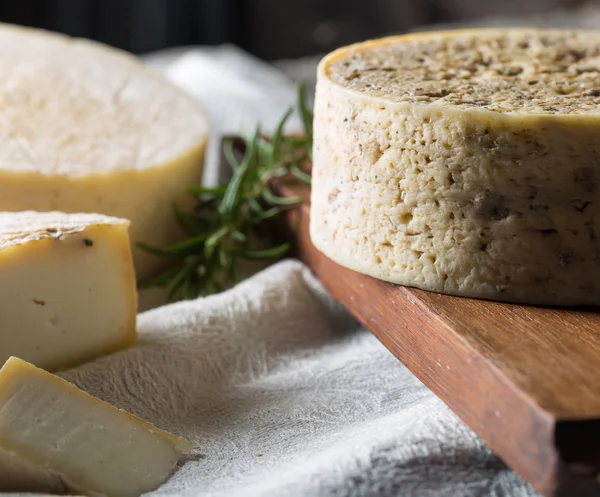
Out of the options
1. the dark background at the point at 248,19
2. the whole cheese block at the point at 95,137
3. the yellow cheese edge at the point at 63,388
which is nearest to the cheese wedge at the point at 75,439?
the yellow cheese edge at the point at 63,388

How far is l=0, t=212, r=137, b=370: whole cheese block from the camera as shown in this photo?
1.13m

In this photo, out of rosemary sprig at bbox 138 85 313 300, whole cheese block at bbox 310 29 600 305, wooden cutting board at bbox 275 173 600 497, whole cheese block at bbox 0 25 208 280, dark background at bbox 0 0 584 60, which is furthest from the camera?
dark background at bbox 0 0 584 60

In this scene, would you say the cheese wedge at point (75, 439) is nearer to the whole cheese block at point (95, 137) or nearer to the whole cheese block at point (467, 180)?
the whole cheese block at point (467, 180)

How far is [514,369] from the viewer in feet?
2.99

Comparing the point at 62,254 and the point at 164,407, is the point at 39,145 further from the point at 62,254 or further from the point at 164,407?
the point at 164,407

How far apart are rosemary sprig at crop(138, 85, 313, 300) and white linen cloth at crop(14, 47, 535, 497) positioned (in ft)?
0.40

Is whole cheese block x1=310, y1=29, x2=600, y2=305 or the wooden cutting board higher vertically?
whole cheese block x1=310, y1=29, x2=600, y2=305

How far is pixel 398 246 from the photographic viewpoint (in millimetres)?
1133

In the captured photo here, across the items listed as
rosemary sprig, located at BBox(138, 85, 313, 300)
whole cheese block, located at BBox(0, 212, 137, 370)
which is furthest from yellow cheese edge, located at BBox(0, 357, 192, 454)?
rosemary sprig, located at BBox(138, 85, 313, 300)

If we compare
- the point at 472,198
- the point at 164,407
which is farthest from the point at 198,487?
the point at 472,198

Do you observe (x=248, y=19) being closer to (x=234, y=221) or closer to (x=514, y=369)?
(x=234, y=221)

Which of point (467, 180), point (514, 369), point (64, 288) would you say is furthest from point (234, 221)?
point (514, 369)

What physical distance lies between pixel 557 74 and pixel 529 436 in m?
0.61

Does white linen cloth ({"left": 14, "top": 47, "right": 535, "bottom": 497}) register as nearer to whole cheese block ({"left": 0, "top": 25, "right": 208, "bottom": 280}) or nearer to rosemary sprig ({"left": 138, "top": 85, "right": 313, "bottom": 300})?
rosemary sprig ({"left": 138, "top": 85, "right": 313, "bottom": 300})
